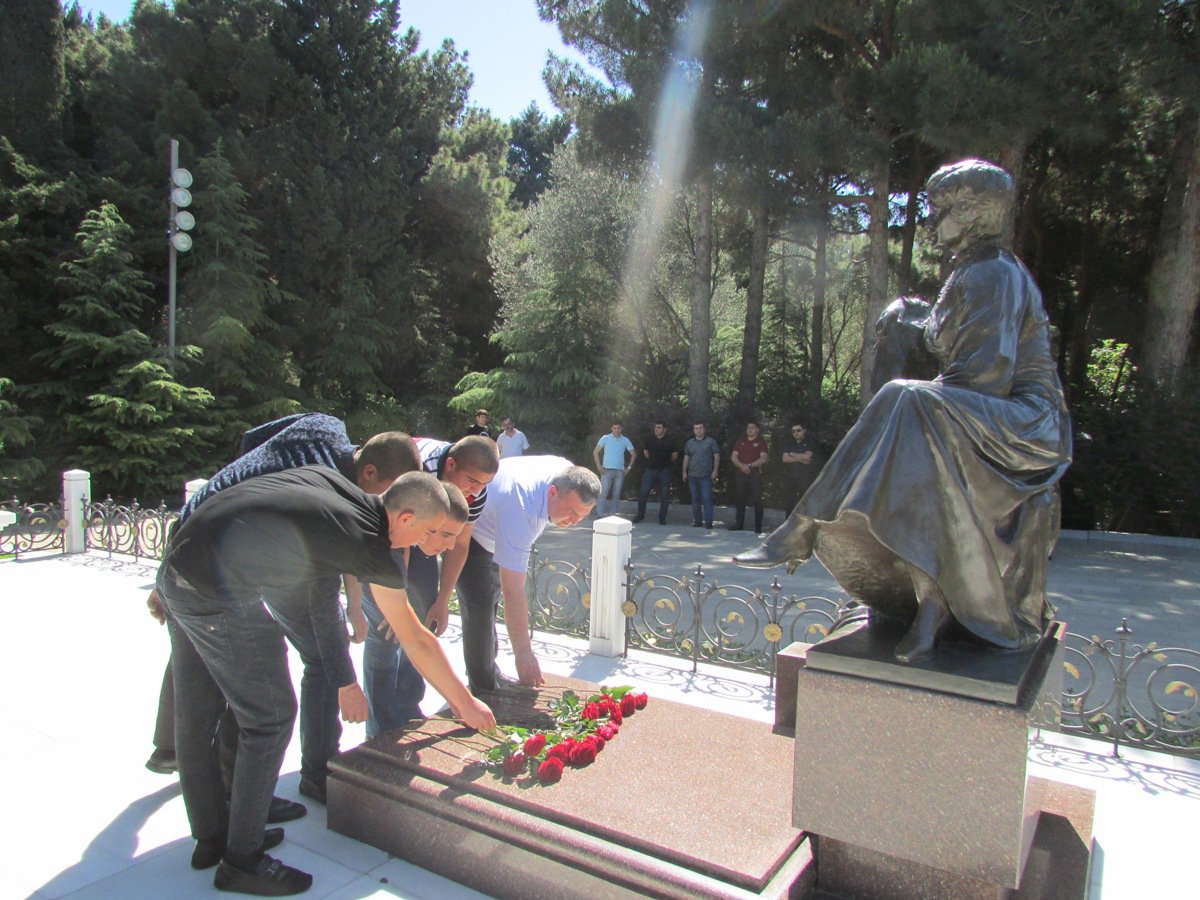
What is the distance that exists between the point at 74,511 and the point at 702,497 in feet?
26.4

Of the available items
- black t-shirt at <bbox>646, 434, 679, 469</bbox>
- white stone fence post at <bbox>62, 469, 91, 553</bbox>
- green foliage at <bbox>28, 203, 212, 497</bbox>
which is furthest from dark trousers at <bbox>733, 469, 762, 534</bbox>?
green foliage at <bbox>28, 203, 212, 497</bbox>

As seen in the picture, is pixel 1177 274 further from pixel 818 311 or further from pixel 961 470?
pixel 961 470

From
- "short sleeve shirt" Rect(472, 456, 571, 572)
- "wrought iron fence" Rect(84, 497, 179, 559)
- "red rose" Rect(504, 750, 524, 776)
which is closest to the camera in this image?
"red rose" Rect(504, 750, 524, 776)

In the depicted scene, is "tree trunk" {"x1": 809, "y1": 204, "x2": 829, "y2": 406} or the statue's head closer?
the statue's head

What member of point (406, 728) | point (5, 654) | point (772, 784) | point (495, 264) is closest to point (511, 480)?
point (406, 728)

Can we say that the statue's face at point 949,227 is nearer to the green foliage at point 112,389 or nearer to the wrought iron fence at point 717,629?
the wrought iron fence at point 717,629

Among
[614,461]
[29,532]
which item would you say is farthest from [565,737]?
[614,461]

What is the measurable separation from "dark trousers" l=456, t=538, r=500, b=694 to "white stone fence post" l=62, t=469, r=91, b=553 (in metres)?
6.80

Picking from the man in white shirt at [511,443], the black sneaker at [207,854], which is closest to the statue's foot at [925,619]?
the black sneaker at [207,854]

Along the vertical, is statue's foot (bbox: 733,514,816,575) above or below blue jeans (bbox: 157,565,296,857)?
above

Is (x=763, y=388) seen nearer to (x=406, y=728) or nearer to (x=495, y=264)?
(x=495, y=264)

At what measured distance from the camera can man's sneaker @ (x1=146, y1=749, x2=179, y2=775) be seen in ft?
12.3

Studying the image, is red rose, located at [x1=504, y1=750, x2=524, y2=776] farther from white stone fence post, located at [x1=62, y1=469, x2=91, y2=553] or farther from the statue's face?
white stone fence post, located at [x1=62, y1=469, x2=91, y2=553]

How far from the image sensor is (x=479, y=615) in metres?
4.09
